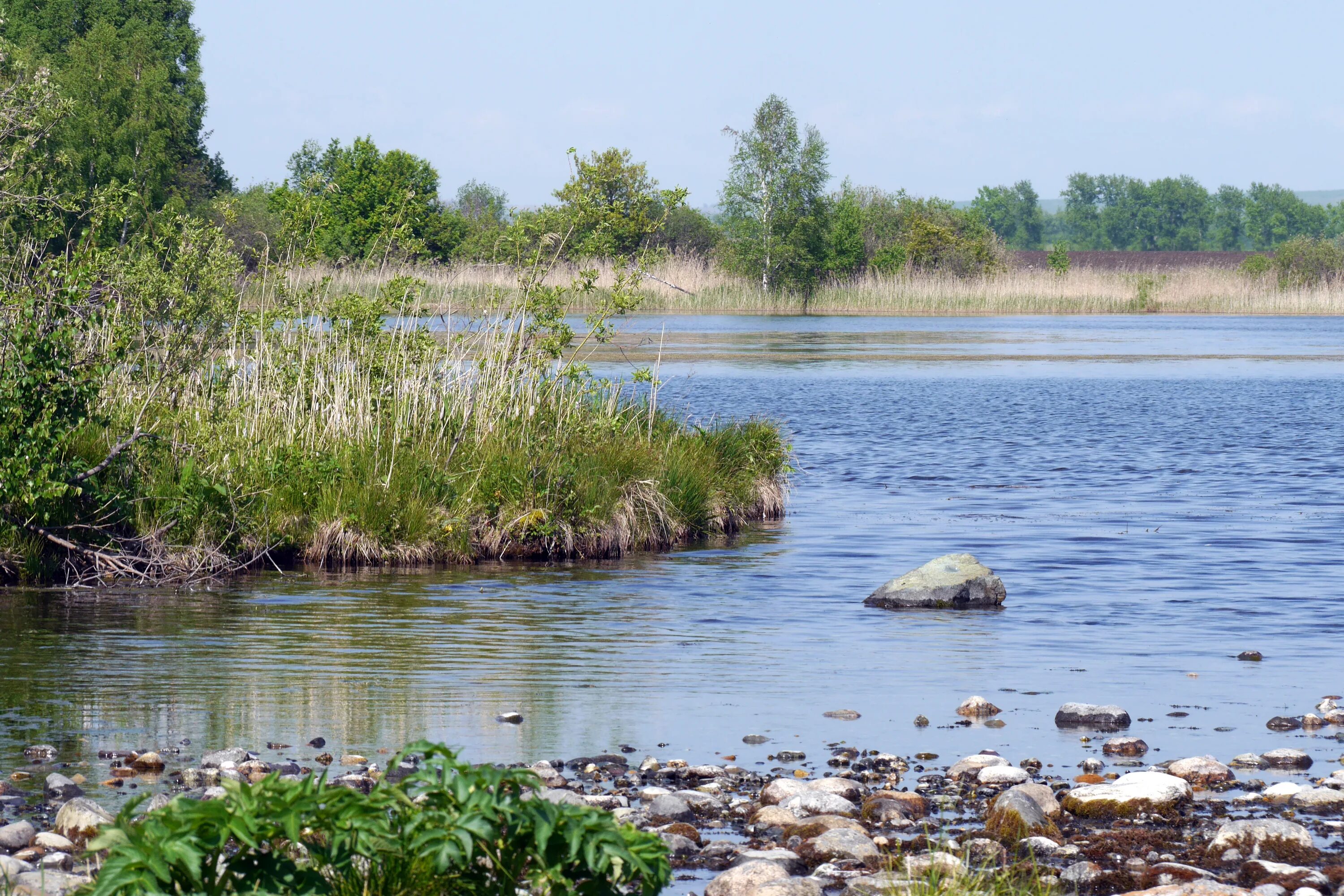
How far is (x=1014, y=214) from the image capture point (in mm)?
156000

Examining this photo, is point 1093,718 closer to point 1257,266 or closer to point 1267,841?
point 1267,841

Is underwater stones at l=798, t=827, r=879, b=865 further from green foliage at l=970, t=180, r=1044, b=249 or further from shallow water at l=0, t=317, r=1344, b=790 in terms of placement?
green foliage at l=970, t=180, r=1044, b=249

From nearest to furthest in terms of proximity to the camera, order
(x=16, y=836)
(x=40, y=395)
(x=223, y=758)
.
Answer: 1. (x=16, y=836)
2. (x=223, y=758)
3. (x=40, y=395)

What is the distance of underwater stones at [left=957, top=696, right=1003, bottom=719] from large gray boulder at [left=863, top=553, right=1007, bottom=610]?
3.24 metres

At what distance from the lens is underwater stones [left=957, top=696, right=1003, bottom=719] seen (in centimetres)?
788

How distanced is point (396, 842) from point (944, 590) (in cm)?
828

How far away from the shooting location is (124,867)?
320cm

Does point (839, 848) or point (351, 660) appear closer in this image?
point (839, 848)

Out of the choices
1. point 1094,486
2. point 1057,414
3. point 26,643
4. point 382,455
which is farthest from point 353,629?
point 1057,414

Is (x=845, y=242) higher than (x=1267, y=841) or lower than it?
higher

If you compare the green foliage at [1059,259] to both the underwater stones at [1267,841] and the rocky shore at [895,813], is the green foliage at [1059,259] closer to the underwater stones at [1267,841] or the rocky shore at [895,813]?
the rocky shore at [895,813]

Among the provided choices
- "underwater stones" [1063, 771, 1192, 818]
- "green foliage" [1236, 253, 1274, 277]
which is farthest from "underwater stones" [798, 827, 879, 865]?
"green foliage" [1236, 253, 1274, 277]

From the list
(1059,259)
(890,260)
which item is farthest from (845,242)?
(1059,259)

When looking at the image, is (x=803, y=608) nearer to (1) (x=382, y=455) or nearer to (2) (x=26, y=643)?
(1) (x=382, y=455)
